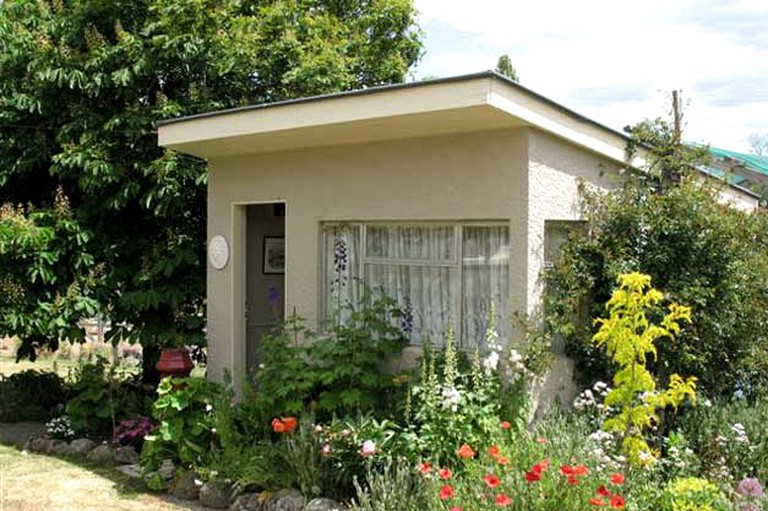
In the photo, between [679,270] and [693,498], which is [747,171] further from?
[693,498]

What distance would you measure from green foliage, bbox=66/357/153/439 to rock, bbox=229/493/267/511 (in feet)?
8.98

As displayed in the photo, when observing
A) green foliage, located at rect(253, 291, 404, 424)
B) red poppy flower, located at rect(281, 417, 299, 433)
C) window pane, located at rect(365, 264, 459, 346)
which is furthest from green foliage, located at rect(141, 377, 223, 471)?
window pane, located at rect(365, 264, 459, 346)

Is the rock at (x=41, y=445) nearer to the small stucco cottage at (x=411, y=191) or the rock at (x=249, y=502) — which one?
the small stucco cottage at (x=411, y=191)

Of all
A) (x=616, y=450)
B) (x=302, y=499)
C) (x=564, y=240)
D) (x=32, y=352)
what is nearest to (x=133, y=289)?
(x=32, y=352)

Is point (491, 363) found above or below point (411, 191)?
below

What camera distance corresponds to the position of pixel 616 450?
226 inches

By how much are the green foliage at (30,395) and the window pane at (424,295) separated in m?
5.42

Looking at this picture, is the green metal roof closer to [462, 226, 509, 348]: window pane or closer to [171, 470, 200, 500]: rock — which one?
[462, 226, 509, 348]: window pane

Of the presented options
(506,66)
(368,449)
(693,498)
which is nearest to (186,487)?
(368,449)

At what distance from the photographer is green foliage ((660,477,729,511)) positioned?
4.58 m

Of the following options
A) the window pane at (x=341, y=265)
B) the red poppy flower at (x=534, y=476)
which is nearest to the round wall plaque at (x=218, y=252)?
the window pane at (x=341, y=265)

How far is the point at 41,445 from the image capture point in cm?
850

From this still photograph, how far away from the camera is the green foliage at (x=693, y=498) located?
4582 mm

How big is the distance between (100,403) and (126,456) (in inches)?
39.1
